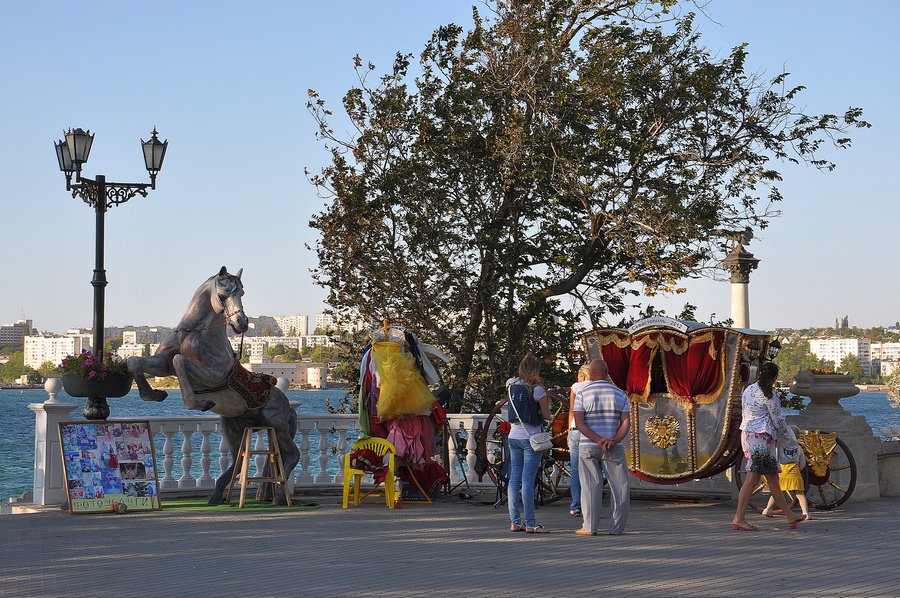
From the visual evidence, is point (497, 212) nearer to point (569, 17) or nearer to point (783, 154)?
point (569, 17)

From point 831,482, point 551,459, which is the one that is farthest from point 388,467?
point 831,482

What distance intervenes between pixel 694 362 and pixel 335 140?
803 cm

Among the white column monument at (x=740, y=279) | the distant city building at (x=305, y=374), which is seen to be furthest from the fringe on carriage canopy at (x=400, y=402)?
the distant city building at (x=305, y=374)

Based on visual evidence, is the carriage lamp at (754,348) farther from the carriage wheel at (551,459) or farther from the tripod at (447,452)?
the tripod at (447,452)

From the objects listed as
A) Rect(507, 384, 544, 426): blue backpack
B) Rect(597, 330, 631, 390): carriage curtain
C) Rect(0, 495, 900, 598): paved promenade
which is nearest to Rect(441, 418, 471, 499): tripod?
Rect(0, 495, 900, 598): paved promenade

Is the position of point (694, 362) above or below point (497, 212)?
below

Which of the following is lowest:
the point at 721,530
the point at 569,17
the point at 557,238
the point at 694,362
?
the point at 721,530

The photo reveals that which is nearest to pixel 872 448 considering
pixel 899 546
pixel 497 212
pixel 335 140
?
pixel 899 546

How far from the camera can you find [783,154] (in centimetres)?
1811

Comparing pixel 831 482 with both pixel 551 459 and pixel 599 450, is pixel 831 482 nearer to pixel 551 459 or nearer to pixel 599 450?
pixel 551 459

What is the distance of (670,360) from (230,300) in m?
5.14

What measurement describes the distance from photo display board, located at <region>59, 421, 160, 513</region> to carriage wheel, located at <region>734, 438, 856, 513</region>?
6.83 meters

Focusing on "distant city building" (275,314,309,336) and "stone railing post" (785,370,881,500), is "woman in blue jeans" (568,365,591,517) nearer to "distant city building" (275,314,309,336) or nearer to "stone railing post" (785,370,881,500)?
"stone railing post" (785,370,881,500)

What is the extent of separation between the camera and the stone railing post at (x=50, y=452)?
13.5 metres
